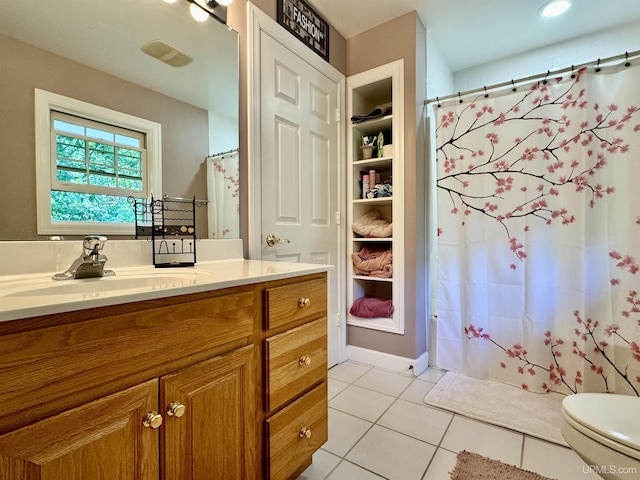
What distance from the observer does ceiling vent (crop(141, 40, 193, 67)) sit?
4.01 ft

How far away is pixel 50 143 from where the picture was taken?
980 mm

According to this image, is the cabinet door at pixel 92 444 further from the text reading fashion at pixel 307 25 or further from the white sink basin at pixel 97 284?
the text reading fashion at pixel 307 25

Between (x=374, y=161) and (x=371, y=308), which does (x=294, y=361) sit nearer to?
(x=371, y=308)

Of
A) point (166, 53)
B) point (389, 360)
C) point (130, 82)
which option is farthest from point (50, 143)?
point (389, 360)

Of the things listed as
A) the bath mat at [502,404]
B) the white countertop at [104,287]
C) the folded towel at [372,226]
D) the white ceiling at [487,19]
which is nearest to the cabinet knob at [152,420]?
the white countertop at [104,287]

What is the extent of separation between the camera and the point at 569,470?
A: 1176mm

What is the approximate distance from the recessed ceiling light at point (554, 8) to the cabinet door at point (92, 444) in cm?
274

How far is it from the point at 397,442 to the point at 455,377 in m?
0.77

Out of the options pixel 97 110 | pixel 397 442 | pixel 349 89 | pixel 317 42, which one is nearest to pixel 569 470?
pixel 397 442

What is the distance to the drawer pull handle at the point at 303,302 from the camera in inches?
41.7

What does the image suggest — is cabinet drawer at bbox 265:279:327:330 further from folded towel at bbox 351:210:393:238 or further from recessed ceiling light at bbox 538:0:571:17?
recessed ceiling light at bbox 538:0:571:17

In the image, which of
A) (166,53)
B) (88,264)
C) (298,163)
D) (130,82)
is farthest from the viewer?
(298,163)

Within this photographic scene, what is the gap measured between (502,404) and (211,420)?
1.56 meters

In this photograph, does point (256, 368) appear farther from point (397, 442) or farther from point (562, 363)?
point (562, 363)
